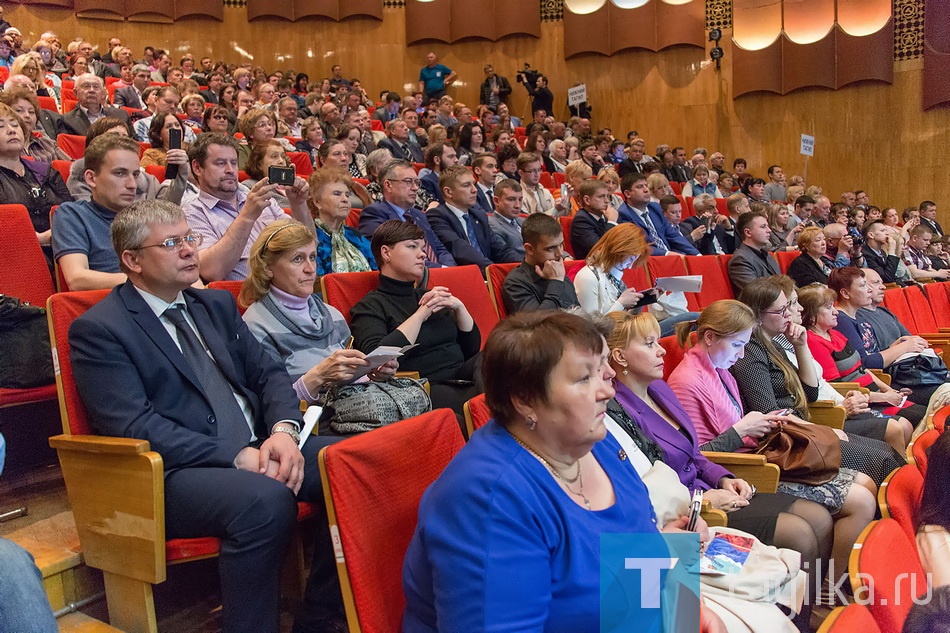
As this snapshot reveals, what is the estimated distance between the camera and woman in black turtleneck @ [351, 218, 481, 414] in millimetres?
2217

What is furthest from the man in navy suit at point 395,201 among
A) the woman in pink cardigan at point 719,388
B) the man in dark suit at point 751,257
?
the man in dark suit at point 751,257

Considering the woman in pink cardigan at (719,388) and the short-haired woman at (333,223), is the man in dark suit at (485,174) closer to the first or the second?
the short-haired woman at (333,223)

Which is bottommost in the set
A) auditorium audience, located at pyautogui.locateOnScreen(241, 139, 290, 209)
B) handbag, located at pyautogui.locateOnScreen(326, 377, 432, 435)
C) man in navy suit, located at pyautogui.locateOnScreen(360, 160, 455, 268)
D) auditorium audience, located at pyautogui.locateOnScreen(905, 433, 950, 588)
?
auditorium audience, located at pyautogui.locateOnScreen(905, 433, 950, 588)

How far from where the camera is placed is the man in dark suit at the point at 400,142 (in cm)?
560

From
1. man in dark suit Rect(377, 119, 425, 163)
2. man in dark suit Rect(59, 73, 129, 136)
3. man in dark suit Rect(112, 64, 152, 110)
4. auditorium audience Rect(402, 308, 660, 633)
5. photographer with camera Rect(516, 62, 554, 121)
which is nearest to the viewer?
auditorium audience Rect(402, 308, 660, 633)

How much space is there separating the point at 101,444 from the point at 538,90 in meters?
8.72

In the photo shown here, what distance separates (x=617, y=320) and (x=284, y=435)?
2.86 feet

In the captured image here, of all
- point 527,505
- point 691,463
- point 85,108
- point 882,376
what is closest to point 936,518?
point 691,463

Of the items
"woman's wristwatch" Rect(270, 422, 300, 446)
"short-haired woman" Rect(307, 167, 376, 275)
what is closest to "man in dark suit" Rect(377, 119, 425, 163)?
"short-haired woman" Rect(307, 167, 376, 275)

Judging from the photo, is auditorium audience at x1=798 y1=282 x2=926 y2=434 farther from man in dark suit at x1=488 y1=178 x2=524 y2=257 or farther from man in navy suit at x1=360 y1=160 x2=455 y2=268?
man in navy suit at x1=360 y1=160 x2=455 y2=268

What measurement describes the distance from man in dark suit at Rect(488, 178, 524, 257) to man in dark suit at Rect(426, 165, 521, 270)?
6 cm

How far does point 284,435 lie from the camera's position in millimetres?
1560

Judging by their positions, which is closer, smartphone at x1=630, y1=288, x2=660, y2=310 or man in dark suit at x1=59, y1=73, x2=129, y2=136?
smartphone at x1=630, y1=288, x2=660, y2=310

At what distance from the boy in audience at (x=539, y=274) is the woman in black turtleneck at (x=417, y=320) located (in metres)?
0.42
